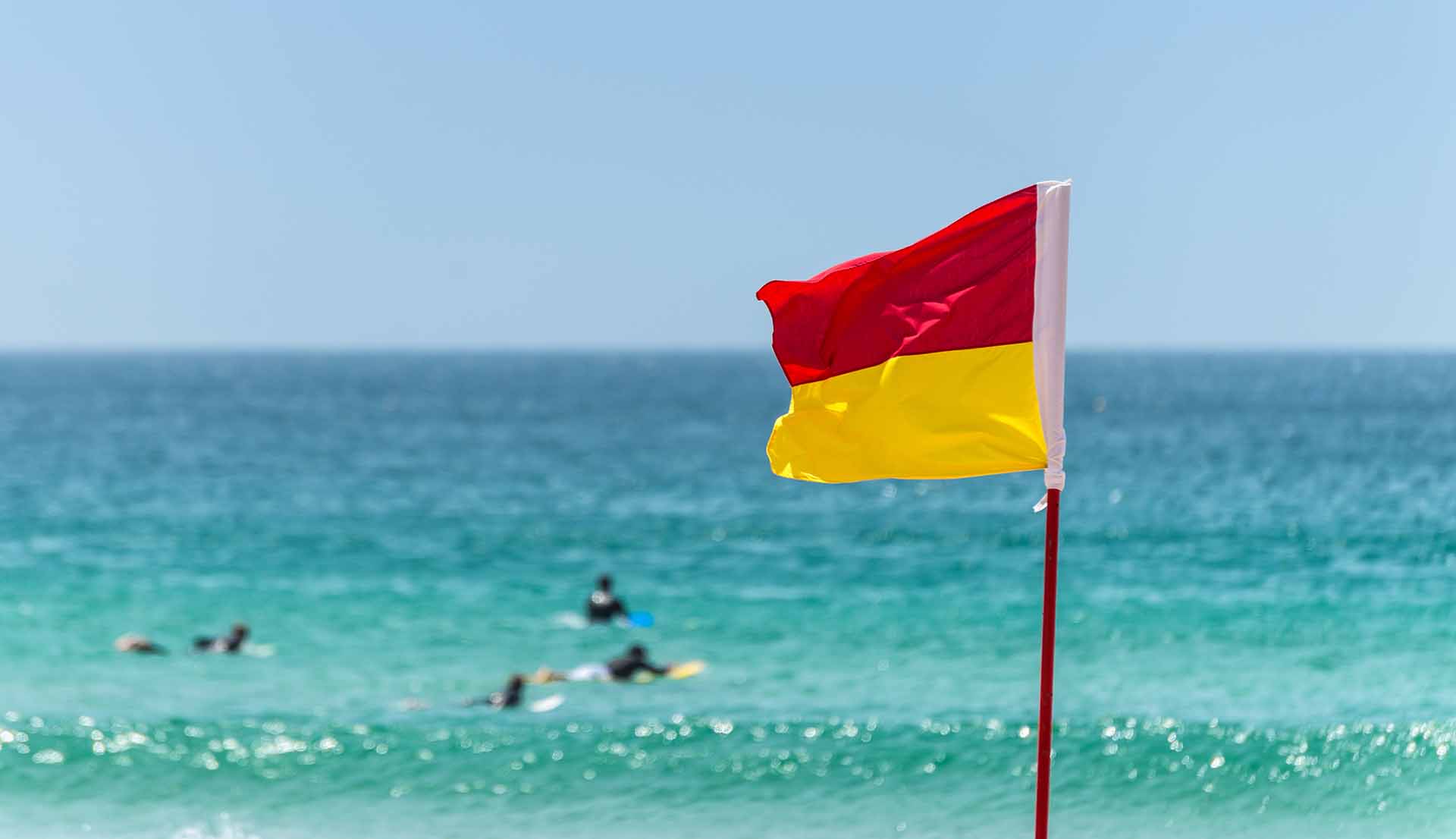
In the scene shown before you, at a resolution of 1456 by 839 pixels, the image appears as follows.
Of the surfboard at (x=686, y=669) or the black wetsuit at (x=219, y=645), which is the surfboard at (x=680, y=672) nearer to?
the surfboard at (x=686, y=669)

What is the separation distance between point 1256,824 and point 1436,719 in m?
4.33

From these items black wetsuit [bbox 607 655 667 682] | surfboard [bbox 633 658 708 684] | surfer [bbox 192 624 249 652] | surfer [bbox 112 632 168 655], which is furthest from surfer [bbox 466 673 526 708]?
surfer [bbox 112 632 168 655]

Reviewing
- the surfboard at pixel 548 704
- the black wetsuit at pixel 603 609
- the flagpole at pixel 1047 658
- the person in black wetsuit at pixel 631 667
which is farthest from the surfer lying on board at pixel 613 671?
the flagpole at pixel 1047 658

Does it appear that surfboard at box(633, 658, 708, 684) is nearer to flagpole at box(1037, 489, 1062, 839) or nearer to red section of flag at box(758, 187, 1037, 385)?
red section of flag at box(758, 187, 1037, 385)

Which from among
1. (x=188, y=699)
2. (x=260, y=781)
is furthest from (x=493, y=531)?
(x=260, y=781)

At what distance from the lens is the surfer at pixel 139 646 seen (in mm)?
21500

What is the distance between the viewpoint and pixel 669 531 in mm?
36688

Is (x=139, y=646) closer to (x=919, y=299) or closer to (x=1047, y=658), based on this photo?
(x=919, y=299)

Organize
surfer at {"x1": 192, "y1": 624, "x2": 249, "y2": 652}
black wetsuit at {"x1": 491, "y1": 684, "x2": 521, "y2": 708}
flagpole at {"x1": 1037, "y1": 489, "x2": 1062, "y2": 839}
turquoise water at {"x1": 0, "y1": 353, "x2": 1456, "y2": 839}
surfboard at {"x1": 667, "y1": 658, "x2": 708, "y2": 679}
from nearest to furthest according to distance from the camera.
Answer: flagpole at {"x1": 1037, "y1": 489, "x2": 1062, "y2": 839}
turquoise water at {"x1": 0, "y1": 353, "x2": 1456, "y2": 839}
black wetsuit at {"x1": 491, "y1": 684, "x2": 521, "y2": 708}
surfboard at {"x1": 667, "y1": 658, "x2": 708, "y2": 679}
surfer at {"x1": 192, "y1": 624, "x2": 249, "y2": 652}

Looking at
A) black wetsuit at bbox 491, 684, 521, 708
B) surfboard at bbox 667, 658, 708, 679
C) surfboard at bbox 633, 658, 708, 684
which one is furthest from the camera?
surfboard at bbox 667, 658, 708, 679

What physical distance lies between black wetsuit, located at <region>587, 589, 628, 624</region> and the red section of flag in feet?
55.6

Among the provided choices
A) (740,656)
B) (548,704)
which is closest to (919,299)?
(548,704)

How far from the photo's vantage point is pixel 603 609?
77.9ft

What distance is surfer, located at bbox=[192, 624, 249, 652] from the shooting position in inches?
844
